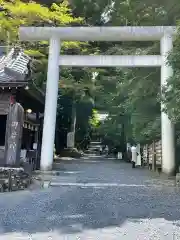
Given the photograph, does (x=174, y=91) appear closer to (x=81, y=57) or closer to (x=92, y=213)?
(x=81, y=57)

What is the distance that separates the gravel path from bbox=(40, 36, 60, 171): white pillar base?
2740 mm

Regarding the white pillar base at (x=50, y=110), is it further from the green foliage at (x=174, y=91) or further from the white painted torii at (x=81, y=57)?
the green foliage at (x=174, y=91)

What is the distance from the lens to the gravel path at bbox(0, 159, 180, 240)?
15.7 ft

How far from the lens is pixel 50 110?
12297mm

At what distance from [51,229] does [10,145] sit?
602 centimetres

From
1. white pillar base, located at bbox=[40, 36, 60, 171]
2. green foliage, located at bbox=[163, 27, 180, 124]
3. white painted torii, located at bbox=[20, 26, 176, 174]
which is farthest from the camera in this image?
white painted torii, located at bbox=[20, 26, 176, 174]

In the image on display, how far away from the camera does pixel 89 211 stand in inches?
243

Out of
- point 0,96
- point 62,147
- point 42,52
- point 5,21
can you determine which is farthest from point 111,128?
point 0,96

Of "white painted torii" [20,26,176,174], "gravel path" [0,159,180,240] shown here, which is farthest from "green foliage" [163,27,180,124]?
"gravel path" [0,159,180,240]

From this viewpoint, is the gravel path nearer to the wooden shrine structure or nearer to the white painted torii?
the wooden shrine structure

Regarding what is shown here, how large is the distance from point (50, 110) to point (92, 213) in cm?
684

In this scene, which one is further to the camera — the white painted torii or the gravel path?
the white painted torii

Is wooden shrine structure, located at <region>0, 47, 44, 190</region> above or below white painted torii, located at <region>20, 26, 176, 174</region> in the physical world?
below

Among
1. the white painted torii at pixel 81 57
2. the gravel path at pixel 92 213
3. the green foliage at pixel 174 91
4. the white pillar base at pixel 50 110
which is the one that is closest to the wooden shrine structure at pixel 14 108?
the white pillar base at pixel 50 110
